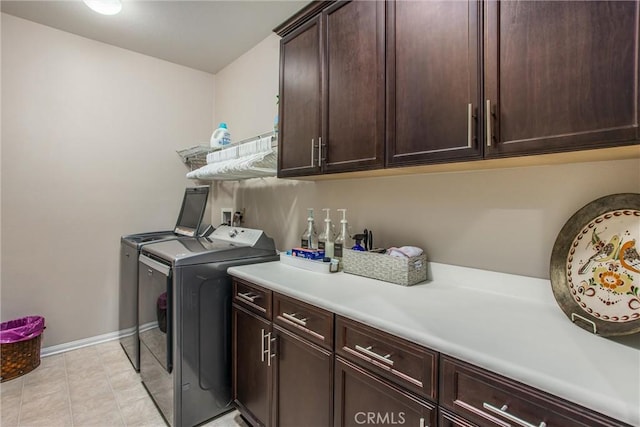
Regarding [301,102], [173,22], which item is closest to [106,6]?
[173,22]

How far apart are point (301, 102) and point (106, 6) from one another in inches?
59.0

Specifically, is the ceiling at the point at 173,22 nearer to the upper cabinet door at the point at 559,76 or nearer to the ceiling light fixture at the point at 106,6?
the ceiling light fixture at the point at 106,6

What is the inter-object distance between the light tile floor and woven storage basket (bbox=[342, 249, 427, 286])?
116 centimetres

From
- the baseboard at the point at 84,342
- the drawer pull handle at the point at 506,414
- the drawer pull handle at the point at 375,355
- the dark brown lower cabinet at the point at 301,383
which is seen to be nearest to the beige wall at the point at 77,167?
the baseboard at the point at 84,342

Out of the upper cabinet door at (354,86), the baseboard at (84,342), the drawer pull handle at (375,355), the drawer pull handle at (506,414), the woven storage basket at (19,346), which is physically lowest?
the baseboard at (84,342)

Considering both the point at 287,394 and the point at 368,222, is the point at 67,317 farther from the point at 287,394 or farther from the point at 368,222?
the point at 368,222

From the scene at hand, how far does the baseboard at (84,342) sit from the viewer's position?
242 centimetres

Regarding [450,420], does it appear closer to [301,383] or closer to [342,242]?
[301,383]

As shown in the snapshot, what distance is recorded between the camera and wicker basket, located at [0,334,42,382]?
2086 millimetres

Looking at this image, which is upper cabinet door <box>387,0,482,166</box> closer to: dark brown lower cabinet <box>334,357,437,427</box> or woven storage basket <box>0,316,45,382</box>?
dark brown lower cabinet <box>334,357,437,427</box>

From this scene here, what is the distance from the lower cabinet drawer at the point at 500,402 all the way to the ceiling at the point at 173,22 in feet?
7.50

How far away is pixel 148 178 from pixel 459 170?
2738 mm

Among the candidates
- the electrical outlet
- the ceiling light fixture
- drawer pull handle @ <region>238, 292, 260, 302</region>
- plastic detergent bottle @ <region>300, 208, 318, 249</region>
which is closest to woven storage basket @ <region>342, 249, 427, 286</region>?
plastic detergent bottle @ <region>300, 208, 318, 249</region>

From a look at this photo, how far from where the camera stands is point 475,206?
1332 millimetres
